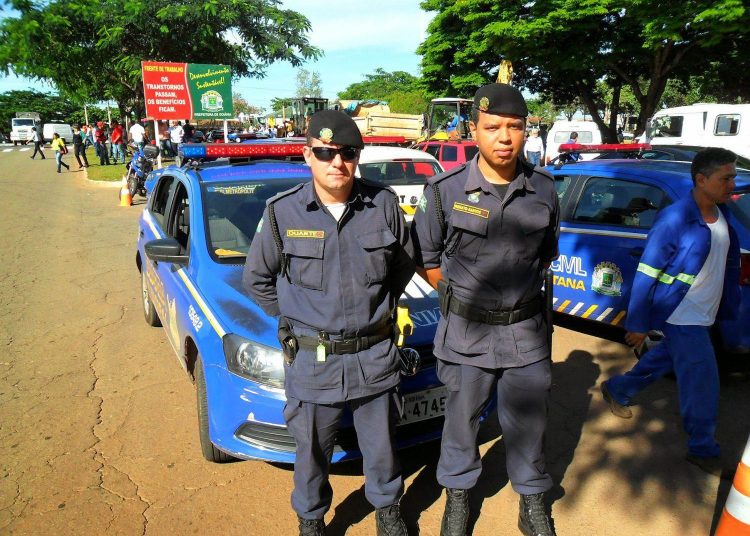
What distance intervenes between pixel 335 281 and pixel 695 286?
6.65 feet

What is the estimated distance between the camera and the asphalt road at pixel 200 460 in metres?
2.72

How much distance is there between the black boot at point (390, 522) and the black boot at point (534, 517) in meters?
0.56

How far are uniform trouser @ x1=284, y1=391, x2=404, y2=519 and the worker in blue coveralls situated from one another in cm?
154

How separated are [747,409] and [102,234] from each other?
993 centimetres

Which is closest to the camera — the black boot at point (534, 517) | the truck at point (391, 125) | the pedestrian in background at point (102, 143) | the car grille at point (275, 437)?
the black boot at point (534, 517)

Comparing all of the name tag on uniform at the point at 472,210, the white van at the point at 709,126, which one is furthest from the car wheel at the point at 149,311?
the white van at the point at 709,126

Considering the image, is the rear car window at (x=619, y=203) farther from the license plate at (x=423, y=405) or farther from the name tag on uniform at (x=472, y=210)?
the name tag on uniform at (x=472, y=210)

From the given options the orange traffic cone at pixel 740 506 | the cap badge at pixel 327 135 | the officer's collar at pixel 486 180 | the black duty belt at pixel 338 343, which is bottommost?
the orange traffic cone at pixel 740 506

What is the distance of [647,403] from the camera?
12.8 ft

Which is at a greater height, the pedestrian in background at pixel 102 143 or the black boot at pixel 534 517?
the pedestrian in background at pixel 102 143

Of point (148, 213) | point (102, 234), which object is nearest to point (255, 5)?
point (102, 234)

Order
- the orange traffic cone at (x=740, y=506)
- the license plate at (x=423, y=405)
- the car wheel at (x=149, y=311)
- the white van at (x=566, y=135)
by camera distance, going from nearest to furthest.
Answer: the orange traffic cone at (x=740, y=506), the license plate at (x=423, y=405), the car wheel at (x=149, y=311), the white van at (x=566, y=135)

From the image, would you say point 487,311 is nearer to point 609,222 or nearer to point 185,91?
point 609,222

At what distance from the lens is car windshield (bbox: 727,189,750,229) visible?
3.98 metres
